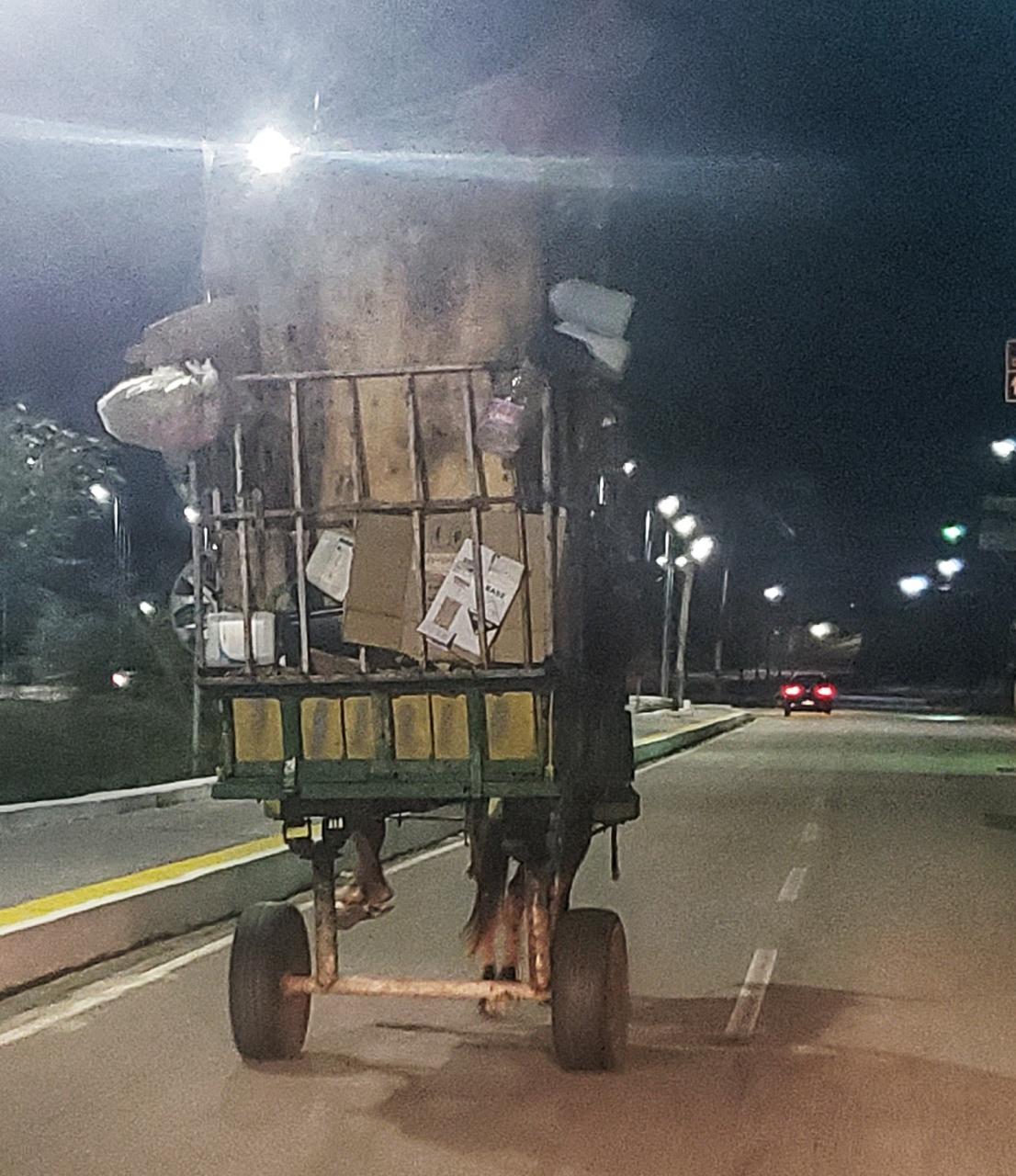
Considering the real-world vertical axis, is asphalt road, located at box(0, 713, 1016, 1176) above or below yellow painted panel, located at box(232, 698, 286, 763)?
below

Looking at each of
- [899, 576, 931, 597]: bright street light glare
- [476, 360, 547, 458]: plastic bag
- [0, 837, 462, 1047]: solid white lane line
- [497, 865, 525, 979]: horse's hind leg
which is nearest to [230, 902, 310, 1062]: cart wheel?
[497, 865, 525, 979]: horse's hind leg

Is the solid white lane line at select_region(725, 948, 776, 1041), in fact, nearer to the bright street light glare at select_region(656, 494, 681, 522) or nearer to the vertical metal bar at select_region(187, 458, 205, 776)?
the bright street light glare at select_region(656, 494, 681, 522)

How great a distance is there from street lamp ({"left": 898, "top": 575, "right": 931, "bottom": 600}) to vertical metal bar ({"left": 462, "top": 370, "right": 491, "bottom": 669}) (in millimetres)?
100780

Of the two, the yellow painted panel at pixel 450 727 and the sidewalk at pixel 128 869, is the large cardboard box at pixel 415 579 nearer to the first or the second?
the yellow painted panel at pixel 450 727

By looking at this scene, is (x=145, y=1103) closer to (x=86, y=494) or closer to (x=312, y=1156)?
(x=312, y=1156)

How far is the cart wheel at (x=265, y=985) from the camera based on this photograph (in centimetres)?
856

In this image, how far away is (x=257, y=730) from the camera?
323 inches

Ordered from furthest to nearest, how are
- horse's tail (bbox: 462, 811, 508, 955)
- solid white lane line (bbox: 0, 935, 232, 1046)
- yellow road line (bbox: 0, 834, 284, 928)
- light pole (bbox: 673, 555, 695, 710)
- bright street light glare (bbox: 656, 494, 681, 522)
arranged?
light pole (bbox: 673, 555, 695, 710) → bright street light glare (bbox: 656, 494, 681, 522) → yellow road line (bbox: 0, 834, 284, 928) → solid white lane line (bbox: 0, 935, 232, 1046) → horse's tail (bbox: 462, 811, 508, 955)

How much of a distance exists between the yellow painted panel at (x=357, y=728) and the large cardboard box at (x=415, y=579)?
255 millimetres

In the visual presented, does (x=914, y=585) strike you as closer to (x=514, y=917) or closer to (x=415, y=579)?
(x=514, y=917)

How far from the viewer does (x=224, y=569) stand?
8.45m

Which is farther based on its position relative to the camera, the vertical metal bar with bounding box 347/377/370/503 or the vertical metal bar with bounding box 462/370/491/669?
the vertical metal bar with bounding box 347/377/370/503

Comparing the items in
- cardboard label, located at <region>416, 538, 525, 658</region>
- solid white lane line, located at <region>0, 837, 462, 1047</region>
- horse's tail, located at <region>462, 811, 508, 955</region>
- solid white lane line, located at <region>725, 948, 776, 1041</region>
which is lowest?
solid white lane line, located at <region>725, 948, 776, 1041</region>

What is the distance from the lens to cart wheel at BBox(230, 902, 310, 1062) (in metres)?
8.56
